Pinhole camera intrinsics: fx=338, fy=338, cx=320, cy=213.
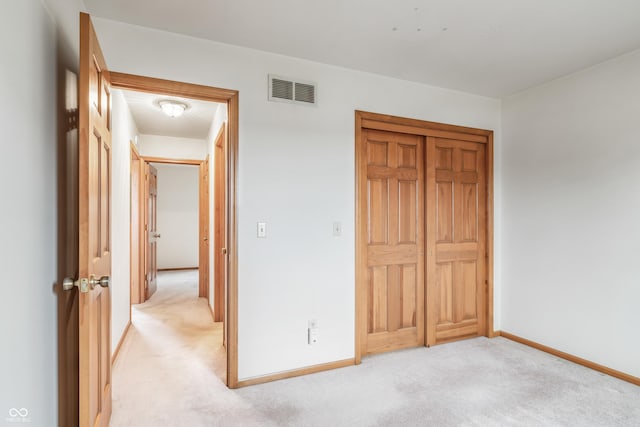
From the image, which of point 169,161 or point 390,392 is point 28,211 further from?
point 169,161

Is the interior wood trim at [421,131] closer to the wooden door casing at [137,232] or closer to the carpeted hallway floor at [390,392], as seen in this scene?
the carpeted hallway floor at [390,392]

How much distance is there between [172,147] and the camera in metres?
5.08

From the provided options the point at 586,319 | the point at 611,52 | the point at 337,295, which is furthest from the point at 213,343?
the point at 611,52

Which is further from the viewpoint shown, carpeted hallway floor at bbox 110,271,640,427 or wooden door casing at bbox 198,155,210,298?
wooden door casing at bbox 198,155,210,298

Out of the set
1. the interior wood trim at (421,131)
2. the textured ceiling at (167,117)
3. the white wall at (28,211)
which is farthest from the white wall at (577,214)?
the white wall at (28,211)

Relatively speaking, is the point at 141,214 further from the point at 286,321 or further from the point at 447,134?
the point at 447,134

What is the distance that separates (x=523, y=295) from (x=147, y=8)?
12.9 feet

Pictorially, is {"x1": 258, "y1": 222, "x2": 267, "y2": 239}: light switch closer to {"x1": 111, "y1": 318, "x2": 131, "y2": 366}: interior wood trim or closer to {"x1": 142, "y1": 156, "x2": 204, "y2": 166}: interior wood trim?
{"x1": 111, "y1": 318, "x2": 131, "y2": 366}: interior wood trim

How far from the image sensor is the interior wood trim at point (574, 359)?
2574 mm

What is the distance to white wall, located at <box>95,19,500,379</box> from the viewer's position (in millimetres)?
2387

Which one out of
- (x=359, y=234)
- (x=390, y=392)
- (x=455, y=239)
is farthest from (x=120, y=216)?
(x=455, y=239)

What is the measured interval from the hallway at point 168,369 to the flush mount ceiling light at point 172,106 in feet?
7.73

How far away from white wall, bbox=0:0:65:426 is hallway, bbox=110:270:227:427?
34.9 inches

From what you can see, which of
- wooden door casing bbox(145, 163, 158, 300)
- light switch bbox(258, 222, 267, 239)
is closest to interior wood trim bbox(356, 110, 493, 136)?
light switch bbox(258, 222, 267, 239)
